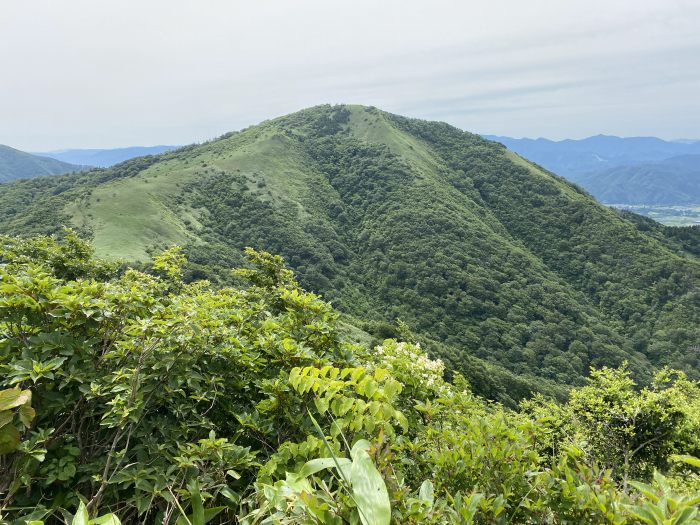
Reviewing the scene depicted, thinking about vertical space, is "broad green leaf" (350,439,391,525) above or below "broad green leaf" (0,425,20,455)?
above

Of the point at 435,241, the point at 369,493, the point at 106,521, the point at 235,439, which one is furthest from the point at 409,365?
the point at 435,241

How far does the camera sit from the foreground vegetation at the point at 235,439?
193 cm

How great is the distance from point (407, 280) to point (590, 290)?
177ft

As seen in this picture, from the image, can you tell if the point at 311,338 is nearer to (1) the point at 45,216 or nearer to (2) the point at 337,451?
(2) the point at 337,451

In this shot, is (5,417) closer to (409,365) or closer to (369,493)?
(369,493)

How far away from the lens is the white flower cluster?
4.42 metres

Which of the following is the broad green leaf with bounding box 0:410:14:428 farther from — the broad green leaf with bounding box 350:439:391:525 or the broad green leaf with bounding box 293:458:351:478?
the broad green leaf with bounding box 350:439:391:525

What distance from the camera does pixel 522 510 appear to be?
7.94 ft

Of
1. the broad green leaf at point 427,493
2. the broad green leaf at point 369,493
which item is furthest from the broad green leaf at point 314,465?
the broad green leaf at point 427,493

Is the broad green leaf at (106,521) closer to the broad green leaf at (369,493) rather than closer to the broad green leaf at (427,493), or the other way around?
the broad green leaf at (369,493)

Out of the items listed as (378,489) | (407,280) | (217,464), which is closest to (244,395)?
(217,464)

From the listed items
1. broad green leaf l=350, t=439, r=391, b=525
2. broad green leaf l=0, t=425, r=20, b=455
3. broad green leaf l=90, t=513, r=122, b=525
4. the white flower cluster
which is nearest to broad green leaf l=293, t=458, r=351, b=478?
broad green leaf l=350, t=439, r=391, b=525

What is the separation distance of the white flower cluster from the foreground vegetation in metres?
0.13

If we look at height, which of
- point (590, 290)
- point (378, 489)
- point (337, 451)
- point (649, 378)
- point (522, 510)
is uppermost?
point (378, 489)
